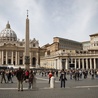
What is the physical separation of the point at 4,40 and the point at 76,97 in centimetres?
11350

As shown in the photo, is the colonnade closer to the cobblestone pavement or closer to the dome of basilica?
the dome of basilica

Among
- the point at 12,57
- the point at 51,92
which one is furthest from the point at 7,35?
the point at 51,92

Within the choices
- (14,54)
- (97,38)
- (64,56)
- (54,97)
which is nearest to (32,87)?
(54,97)

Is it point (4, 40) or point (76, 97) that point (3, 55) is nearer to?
point (4, 40)

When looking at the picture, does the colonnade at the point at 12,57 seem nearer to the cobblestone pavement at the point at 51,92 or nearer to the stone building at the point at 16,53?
the stone building at the point at 16,53

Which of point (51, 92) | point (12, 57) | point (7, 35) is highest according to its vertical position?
point (7, 35)

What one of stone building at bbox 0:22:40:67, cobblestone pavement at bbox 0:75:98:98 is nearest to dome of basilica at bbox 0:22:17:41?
stone building at bbox 0:22:40:67

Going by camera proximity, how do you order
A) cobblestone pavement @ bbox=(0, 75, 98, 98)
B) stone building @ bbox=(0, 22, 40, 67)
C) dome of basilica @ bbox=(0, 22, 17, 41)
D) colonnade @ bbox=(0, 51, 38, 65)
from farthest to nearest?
dome of basilica @ bbox=(0, 22, 17, 41), stone building @ bbox=(0, 22, 40, 67), colonnade @ bbox=(0, 51, 38, 65), cobblestone pavement @ bbox=(0, 75, 98, 98)

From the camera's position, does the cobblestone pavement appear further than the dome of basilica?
No

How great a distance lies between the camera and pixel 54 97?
9930 millimetres

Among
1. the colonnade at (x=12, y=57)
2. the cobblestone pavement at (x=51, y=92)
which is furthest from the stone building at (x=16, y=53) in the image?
the cobblestone pavement at (x=51, y=92)

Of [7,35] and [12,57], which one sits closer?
[12,57]

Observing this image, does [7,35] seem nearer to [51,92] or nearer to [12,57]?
[12,57]

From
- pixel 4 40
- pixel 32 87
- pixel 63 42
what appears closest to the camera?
pixel 32 87
